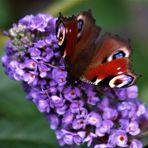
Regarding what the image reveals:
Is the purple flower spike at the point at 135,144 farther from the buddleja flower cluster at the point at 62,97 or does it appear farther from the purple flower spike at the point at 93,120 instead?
the purple flower spike at the point at 93,120

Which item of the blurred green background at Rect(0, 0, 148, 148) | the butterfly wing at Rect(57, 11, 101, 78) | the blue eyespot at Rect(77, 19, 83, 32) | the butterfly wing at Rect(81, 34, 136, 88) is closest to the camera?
the butterfly wing at Rect(81, 34, 136, 88)

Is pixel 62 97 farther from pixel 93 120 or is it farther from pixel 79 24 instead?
pixel 79 24

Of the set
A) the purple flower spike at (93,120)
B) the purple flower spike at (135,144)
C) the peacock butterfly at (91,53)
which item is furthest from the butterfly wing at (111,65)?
the purple flower spike at (135,144)

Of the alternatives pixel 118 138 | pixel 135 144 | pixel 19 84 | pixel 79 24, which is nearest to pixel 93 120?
pixel 118 138

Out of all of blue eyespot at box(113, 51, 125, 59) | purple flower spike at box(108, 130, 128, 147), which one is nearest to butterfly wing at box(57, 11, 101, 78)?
blue eyespot at box(113, 51, 125, 59)

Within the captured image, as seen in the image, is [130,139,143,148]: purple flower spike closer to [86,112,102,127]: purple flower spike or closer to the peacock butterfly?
[86,112,102,127]: purple flower spike

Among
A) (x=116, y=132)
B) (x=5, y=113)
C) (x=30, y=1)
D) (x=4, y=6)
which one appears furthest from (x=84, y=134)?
(x=30, y=1)
